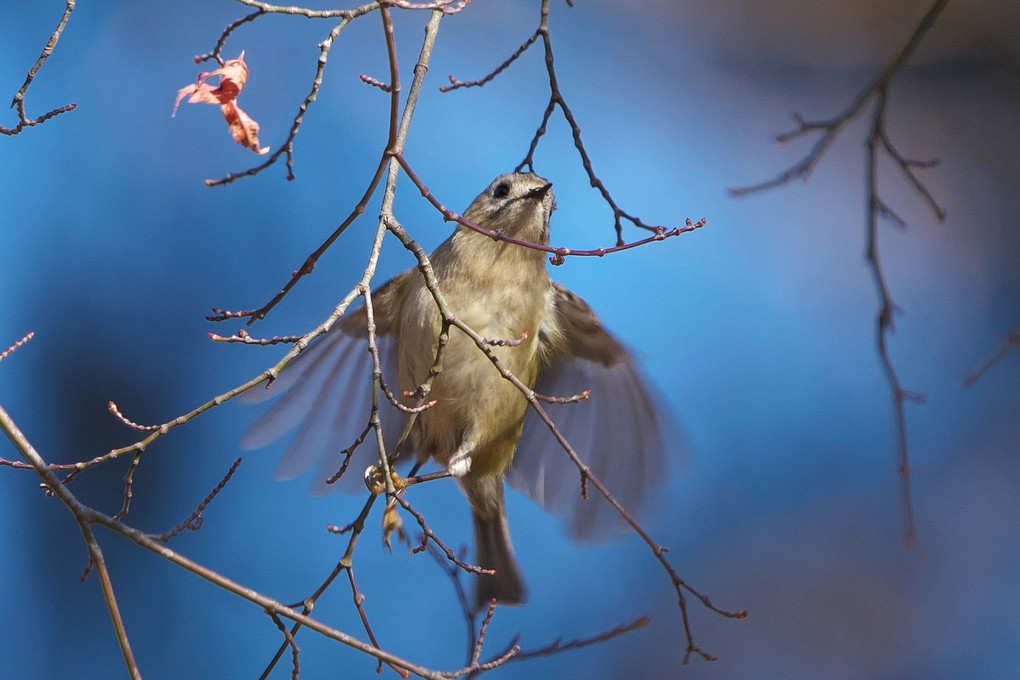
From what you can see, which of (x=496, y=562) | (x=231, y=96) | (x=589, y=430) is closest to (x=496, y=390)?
(x=589, y=430)

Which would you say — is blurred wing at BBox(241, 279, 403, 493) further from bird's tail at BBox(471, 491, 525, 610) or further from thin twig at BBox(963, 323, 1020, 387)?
thin twig at BBox(963, 323, 1020, 387)

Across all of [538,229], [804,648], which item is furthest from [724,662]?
[538,229]

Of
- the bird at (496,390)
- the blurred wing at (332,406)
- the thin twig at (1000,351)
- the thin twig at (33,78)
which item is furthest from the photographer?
the blurred wing at (332,406)

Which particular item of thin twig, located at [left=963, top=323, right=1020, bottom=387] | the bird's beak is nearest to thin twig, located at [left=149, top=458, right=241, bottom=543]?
the bird's beak

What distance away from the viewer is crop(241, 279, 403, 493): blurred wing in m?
1.58

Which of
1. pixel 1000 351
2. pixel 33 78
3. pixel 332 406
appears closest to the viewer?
pixel 33 78

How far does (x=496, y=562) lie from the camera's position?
5.46 feet

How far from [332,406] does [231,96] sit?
77 cm

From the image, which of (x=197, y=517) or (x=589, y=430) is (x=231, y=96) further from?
(x=589, y=430)

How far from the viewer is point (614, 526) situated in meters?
1.54

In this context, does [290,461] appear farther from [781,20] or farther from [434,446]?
[781,20]

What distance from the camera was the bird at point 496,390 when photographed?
1455 millimetres

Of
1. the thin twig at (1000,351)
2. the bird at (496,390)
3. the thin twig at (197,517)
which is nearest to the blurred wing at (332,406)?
the bird at (496,390)

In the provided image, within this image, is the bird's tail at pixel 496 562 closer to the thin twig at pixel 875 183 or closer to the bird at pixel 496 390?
the bird at pixel 496 390
